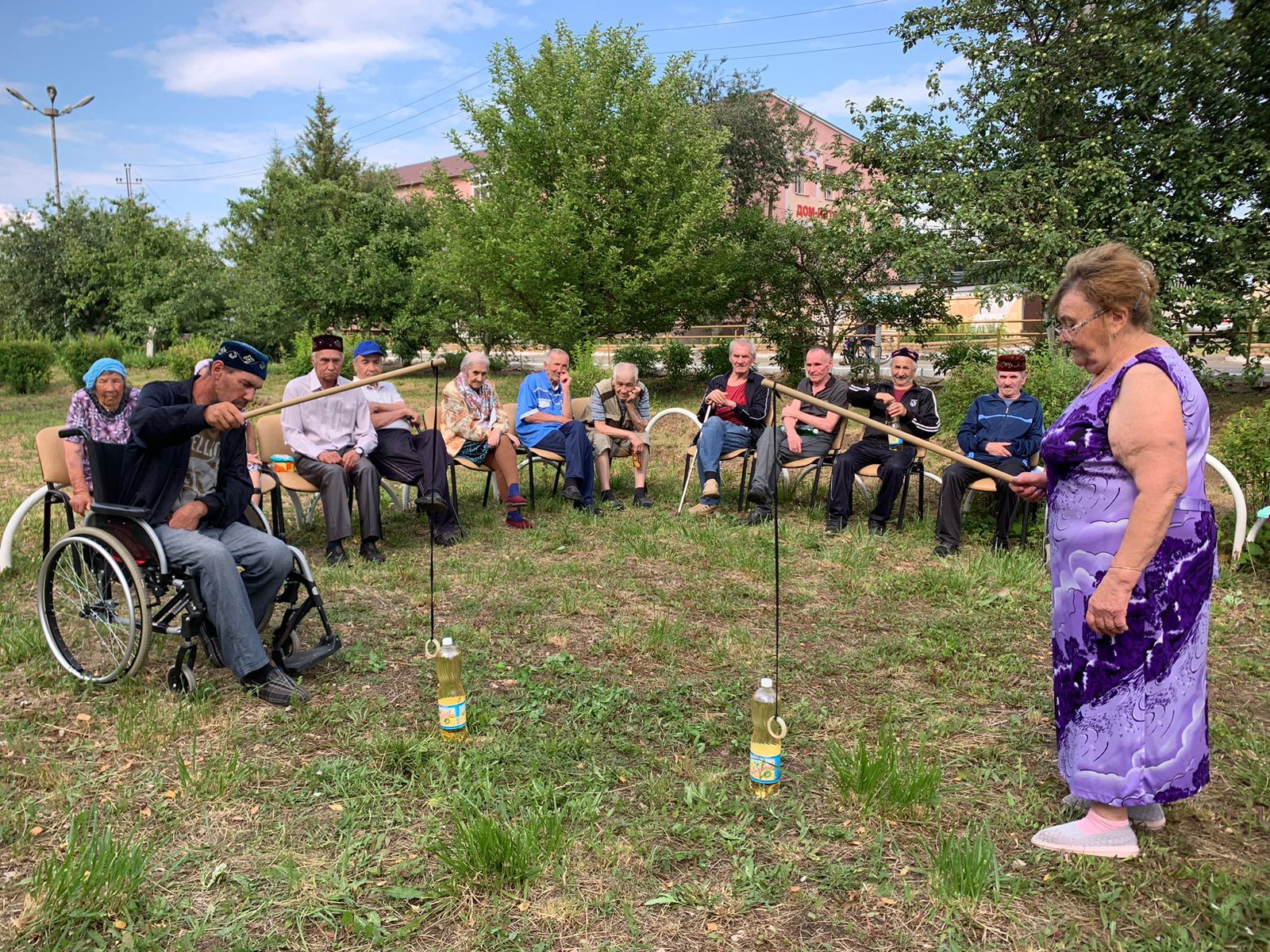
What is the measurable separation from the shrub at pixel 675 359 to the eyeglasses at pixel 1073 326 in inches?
602

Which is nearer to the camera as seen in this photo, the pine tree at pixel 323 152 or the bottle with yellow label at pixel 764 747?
the bottle with yellow label at pixel 764 747

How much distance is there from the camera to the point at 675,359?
18.0m

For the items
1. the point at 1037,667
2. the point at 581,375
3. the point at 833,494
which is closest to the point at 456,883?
the point at 1037,667

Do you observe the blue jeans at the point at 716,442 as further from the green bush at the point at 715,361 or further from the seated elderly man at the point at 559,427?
the green bush at the point at 715,361

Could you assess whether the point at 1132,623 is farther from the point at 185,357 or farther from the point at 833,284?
the point at 185,357

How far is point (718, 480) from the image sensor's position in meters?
7.41

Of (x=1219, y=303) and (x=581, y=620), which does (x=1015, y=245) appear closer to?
(x=1219, y=303)

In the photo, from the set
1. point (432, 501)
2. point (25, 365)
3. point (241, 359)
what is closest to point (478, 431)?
point (432, 501)

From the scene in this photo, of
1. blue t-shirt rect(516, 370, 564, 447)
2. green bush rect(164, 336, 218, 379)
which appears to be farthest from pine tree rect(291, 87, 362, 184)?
blue t-shirt rect(516, 370, 564, 447)

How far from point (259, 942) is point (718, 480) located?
17.8 ft

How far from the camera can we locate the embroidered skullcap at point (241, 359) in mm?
3807

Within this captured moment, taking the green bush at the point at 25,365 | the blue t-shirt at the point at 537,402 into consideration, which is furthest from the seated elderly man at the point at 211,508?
the green bush at the point at 25,365

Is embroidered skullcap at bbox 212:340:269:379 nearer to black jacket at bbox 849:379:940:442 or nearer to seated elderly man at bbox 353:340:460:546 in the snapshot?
seated elderly man at bbox 353:340:460:546

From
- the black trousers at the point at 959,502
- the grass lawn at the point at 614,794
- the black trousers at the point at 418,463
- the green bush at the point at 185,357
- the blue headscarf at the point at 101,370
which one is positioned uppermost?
the green bush at the point at 185,357
